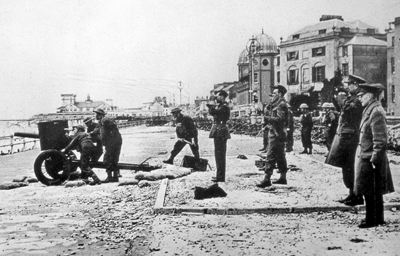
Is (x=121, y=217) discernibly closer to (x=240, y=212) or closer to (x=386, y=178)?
(x=240, y=212)

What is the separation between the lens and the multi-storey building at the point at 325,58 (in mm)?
Result: 30141

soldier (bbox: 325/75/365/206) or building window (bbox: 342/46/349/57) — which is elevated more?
building window (bbox: 342/46/349/57)

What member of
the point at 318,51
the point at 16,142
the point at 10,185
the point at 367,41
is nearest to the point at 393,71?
the point at 367,41

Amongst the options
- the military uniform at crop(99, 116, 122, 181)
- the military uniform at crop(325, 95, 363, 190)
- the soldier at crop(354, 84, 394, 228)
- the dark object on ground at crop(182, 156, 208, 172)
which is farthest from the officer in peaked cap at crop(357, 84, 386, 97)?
the dark object on ground at crop(182, 156, 208, 172)

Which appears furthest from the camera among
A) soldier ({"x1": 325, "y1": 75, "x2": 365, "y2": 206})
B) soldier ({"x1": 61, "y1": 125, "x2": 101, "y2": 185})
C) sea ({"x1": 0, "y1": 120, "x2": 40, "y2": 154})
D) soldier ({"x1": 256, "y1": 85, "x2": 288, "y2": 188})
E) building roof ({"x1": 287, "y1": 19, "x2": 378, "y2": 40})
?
building roof ({"x1": 287, "y1": 19, "x2": 378, "y2": 40})

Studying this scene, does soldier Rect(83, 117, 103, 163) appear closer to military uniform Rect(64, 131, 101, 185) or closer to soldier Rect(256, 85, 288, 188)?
military uniform Rect(64, 131, 101, 185)

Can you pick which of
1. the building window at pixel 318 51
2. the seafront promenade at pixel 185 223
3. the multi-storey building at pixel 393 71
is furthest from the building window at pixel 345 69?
the seafront promenade at pixel 185 223

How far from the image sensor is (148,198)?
774cm

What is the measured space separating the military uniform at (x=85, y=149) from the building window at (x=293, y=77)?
4235 centimetres

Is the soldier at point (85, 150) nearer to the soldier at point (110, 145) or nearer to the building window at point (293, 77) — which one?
the soldier at point (110, 145)

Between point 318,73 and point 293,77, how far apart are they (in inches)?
207

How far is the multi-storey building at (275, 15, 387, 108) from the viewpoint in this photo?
30.1 meters

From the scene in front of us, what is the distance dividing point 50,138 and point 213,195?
14.9ft

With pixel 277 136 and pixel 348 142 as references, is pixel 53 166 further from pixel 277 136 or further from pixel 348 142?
pixel 348 142
